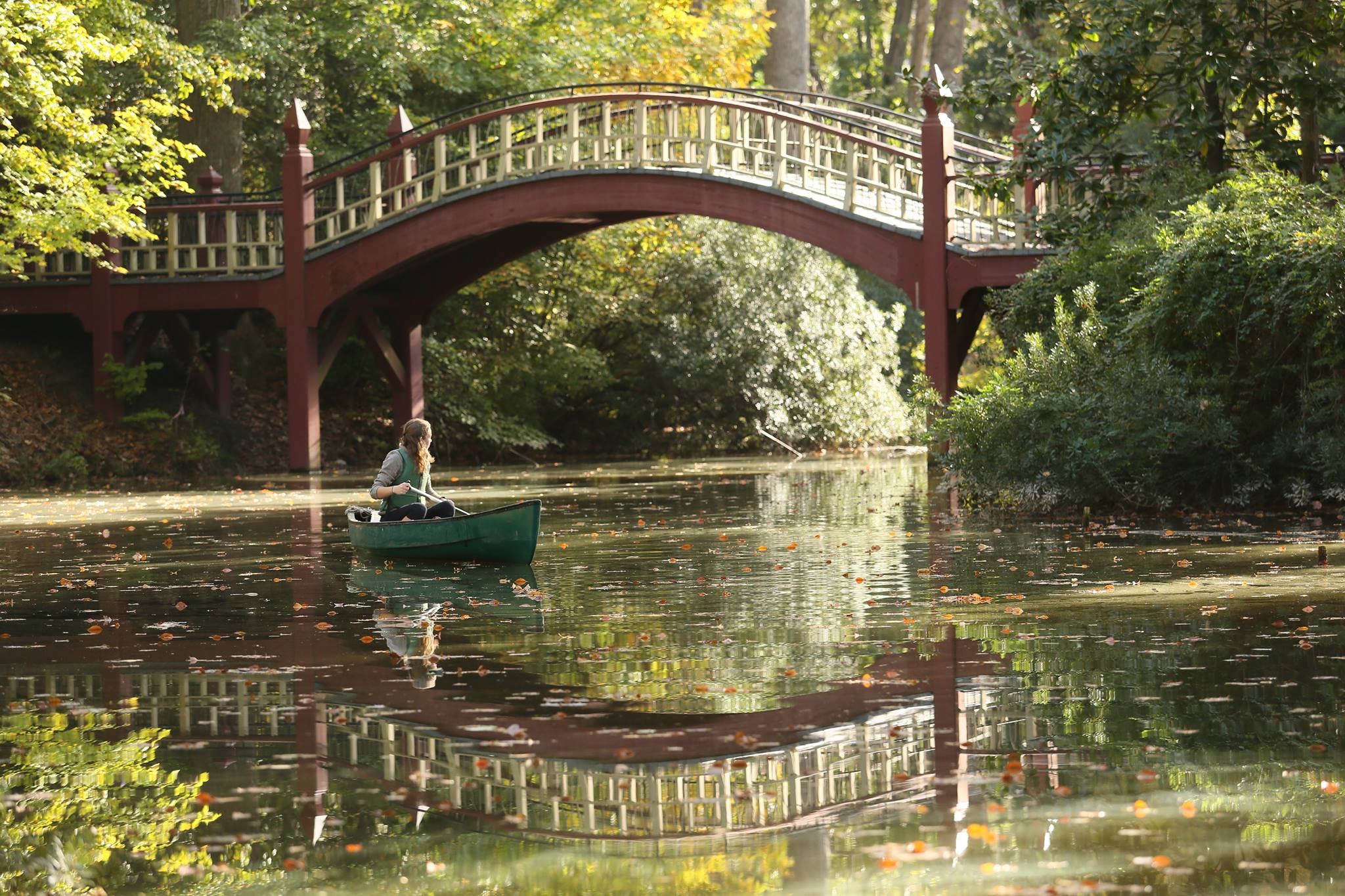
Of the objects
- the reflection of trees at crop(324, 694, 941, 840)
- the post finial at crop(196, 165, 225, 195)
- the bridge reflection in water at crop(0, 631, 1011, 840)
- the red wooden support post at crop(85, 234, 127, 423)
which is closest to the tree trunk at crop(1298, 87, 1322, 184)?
the bridge reflection in water at crop(0, 631, 1011, 840)

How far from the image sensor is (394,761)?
21.6 feet

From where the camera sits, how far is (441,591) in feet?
39.4

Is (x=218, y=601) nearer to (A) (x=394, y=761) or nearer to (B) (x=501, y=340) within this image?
(A) (x=394, y=761)

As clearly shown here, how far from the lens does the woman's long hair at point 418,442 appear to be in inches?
560

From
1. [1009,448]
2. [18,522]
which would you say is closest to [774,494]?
[1009,448]

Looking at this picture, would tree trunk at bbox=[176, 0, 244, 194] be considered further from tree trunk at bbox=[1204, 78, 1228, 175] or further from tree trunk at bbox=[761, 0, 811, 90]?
tree trunk at bbox=[1204, 78, 1228, 175]

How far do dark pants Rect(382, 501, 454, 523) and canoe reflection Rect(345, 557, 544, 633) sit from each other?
0.36 metres

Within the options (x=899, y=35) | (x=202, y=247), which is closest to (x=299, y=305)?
(x=202, y=247)

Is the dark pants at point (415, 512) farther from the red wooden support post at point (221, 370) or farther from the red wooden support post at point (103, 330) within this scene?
the red wooden support post at point (221, 370)

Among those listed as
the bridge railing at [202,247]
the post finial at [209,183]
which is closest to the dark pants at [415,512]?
the bridge railing at [202,247]

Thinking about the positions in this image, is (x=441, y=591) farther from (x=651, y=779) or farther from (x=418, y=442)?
(x=651, y=779)

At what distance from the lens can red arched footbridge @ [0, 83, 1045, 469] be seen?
76.0ft

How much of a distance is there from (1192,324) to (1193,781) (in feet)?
37.3

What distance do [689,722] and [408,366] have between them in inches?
919
